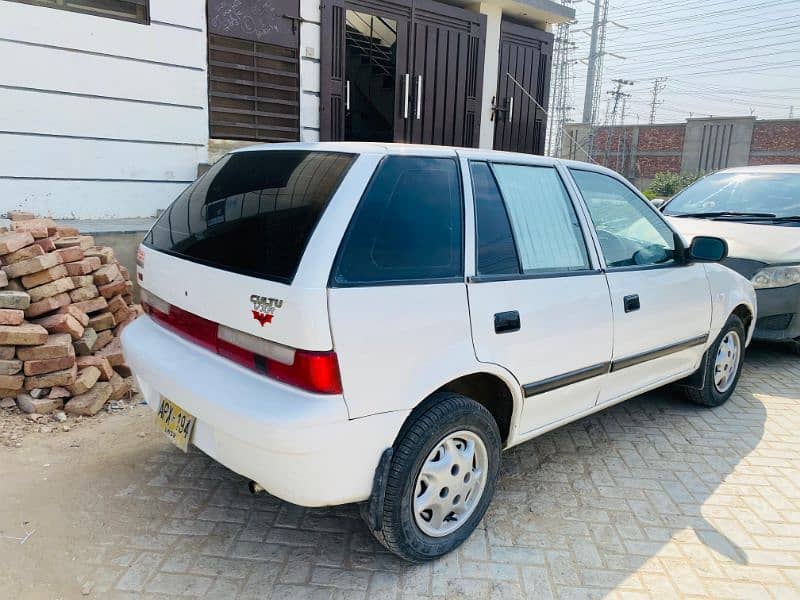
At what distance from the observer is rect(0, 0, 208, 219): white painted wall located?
5320 mm

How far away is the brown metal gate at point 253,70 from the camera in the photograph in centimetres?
639

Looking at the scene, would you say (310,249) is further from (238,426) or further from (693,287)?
(693,287)

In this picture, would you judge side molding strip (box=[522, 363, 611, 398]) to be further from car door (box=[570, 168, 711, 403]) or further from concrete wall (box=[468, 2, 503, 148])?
concrete wall (box=[468, 2, 503, 148])

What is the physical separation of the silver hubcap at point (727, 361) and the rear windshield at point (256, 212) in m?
3.31

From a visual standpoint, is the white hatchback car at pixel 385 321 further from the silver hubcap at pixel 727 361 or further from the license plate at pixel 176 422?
the silver hubcap at pixel 727 361

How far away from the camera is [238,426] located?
2.13m

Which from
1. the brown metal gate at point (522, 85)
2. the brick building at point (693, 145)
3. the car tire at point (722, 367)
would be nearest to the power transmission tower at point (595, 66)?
the brick building at point (693, 145)

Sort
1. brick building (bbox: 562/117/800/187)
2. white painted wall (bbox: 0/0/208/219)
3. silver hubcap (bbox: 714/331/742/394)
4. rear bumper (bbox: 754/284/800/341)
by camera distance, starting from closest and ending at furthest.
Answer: silver hubcap (bbox: 714/331/742/394)
rear bumper (bbox: 754/284/800/341)
white painted wall (bbox: 0/0/208/219)
brick building (bbox: 562/117/800/187)

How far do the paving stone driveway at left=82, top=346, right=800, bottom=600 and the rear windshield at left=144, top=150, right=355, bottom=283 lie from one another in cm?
125

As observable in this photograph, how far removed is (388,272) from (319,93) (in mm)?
5623

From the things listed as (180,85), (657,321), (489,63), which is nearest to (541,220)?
(657,321)

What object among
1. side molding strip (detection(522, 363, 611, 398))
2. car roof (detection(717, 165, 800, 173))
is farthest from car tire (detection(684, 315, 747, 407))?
car roof (detection(717, 165, 800, 173))

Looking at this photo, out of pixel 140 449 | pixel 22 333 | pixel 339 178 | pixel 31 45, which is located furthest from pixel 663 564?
pixel 31 45

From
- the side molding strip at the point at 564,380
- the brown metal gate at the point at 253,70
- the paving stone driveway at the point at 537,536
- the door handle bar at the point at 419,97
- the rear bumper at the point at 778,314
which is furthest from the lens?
the door handle bar at the point at 419,97
